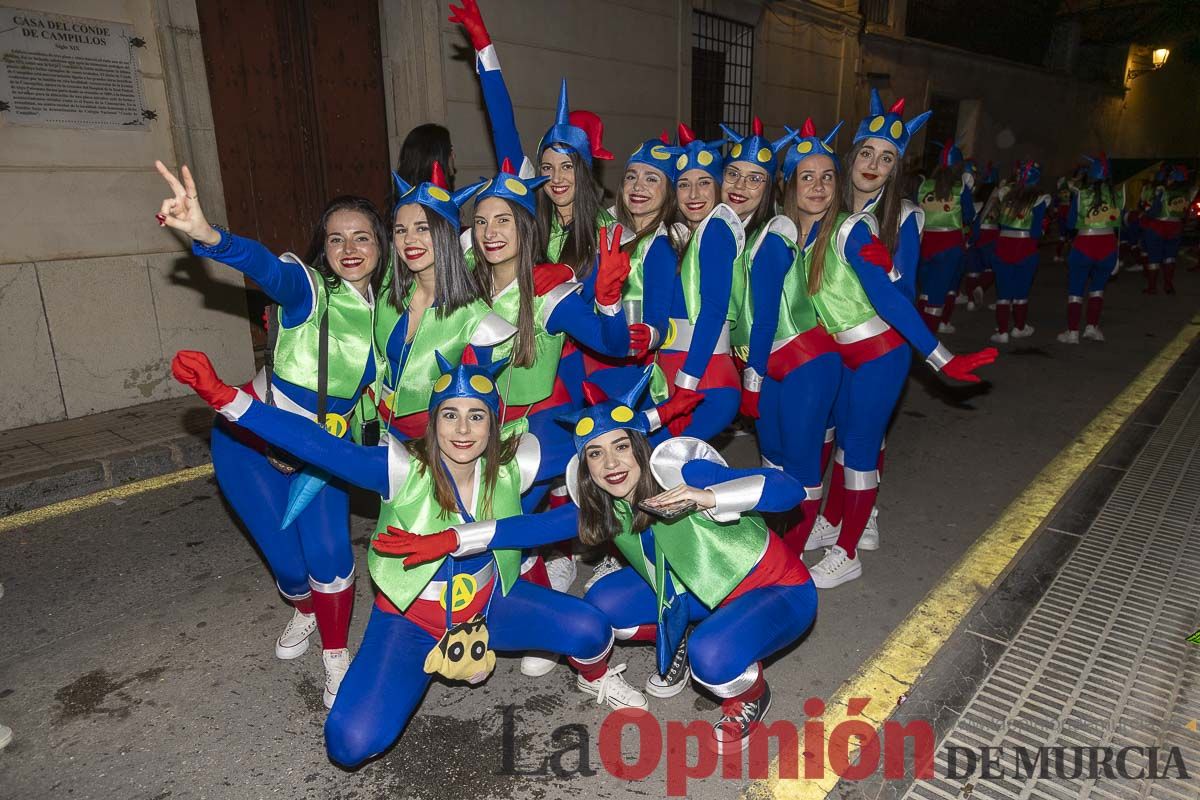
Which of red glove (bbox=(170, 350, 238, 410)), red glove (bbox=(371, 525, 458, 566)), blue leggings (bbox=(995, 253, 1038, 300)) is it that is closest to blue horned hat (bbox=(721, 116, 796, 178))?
red glove (bbox=(371, 525, 458, 566))

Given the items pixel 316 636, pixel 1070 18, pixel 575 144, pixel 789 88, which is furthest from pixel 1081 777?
pixel 1070 18

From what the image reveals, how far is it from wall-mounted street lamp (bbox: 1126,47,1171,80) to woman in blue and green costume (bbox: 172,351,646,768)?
32.4 metres

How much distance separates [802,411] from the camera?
3471 mm

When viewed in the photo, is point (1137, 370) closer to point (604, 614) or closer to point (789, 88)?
point (604, 614)

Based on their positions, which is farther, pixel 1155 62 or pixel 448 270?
pixel 1155 62

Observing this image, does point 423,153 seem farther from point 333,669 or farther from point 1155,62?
point 1155,62

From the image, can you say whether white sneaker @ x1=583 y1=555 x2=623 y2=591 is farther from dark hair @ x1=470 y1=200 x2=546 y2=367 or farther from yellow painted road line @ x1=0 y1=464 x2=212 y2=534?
yellow painted road line @ x1=0 y1=464 x2=212 y2=534

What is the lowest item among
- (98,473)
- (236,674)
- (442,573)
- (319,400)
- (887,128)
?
(236,674)

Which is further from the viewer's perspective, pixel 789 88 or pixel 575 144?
pixel 789 88

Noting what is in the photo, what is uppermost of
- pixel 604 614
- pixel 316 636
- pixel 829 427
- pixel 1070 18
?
pixel 1070 18

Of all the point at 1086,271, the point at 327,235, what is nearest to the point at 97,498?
the point at 327,235

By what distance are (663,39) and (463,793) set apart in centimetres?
1059

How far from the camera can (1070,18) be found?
80.2 ft

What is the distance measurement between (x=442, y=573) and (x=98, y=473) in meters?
3.45
